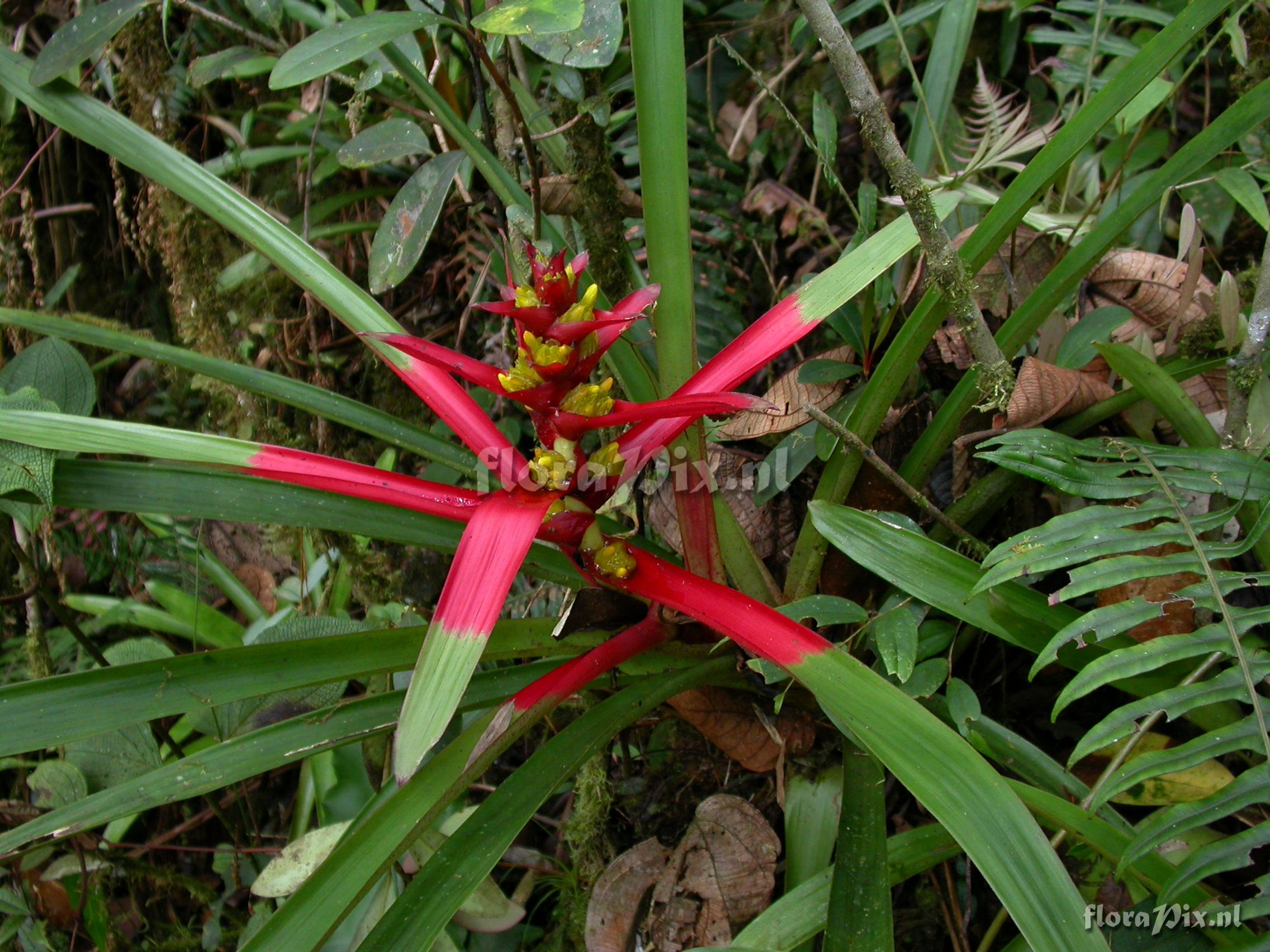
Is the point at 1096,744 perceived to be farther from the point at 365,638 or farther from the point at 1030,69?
the point at 1030,69

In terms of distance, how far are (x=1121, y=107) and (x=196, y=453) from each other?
1.03 m

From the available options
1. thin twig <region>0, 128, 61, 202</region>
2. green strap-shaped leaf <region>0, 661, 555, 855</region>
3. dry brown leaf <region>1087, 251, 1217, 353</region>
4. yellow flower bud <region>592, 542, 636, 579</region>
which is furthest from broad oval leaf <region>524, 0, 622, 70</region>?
thin twig <region>0, 128, 61, 202</region>

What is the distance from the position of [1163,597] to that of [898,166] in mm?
607

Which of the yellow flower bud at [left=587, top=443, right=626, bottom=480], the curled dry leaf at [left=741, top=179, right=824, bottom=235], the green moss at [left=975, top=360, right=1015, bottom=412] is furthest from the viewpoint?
the curled dry leaf at [left=741, top=179, right=824, bottom=235]

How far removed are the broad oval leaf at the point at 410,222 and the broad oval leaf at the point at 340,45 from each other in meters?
0.20

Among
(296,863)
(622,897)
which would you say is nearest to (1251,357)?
(622,897)

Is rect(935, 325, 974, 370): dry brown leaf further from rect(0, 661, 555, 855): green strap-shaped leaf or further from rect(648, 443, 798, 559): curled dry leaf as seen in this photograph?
rect(0, 661, 555, 855): green strap-shaped leaf

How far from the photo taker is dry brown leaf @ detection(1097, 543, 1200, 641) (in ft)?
3.43

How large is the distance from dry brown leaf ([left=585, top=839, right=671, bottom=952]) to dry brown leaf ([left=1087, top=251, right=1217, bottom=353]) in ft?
3.50

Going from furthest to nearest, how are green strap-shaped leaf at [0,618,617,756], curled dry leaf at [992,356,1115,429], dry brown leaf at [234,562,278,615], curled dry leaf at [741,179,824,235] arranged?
dry brown leaf at [234,562,278,615]
curled dry leaf at [741,179,824,235]
curled dry leaf at [992,356,1115,429]
green strap-shaped leaf at [0,618,617,756]

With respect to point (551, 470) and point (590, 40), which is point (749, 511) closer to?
point (551, 470)

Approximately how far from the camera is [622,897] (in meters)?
1.17

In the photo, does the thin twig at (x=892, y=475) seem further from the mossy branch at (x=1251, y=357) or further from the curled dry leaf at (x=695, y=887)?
the curled dry leaf at (x=695, y=887)

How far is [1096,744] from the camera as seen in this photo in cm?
74
